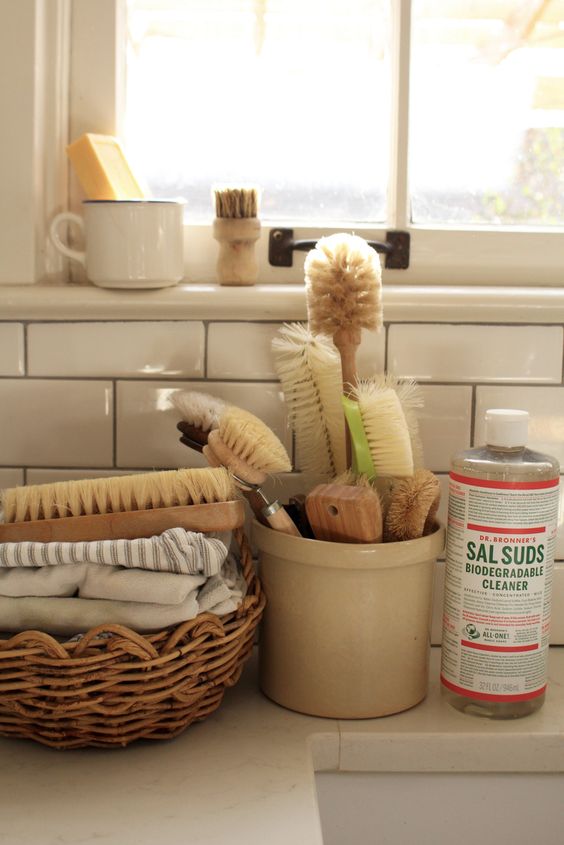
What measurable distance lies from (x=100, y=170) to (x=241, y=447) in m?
0.32

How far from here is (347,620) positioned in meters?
0.78

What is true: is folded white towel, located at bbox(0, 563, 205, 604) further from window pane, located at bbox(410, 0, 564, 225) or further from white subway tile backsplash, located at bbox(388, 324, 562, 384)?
window pane, located at bbox(410, 0, 564, 225)

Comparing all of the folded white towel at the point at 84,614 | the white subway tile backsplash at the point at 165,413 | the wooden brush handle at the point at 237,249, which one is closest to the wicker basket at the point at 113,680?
the folded white towel at the point at 84,614

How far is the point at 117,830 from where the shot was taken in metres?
0.64

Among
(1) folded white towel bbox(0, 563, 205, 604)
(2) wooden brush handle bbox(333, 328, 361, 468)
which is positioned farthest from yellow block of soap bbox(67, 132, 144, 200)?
(1) folded white towel bbox(0, 563, 205, 604)

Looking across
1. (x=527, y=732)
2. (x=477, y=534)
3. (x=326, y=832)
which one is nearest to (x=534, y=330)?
(x=477, y=534)

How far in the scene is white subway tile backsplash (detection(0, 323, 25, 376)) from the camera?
0.94m

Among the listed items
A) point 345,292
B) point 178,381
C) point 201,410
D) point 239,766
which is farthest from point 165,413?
point 239,766

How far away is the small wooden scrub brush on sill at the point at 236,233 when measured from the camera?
0.89 metres

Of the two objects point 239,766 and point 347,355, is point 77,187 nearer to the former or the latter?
point 347,355

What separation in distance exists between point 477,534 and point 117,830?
0.35 meters

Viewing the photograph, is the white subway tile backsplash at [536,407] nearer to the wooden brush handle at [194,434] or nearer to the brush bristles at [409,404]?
the brush bristles at [409,404]

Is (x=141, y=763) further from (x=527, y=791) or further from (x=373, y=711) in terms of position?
(x=527, y=791)

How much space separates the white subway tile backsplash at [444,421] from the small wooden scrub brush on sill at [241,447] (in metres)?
0.21
